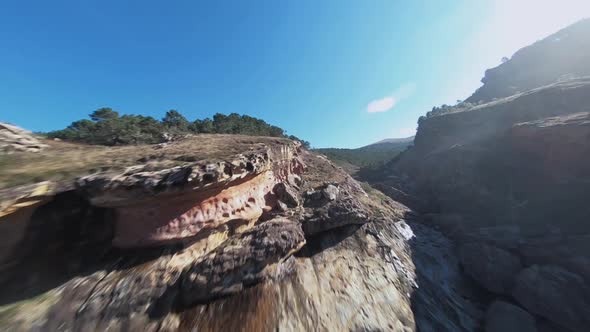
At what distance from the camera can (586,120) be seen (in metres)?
19.6

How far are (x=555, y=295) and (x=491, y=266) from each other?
2.92 metres

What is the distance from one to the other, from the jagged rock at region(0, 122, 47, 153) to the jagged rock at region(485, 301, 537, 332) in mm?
24566

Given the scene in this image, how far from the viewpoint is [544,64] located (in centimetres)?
6288

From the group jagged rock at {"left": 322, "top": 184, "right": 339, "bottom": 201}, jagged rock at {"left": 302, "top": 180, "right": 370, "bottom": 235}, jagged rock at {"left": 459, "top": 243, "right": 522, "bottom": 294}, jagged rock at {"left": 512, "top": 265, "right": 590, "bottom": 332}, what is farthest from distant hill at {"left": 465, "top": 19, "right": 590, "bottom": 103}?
jagged rock at {"left": 302, "top": 180, "right": 370, "bottom": 235}

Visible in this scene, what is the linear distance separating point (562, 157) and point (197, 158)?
34712 millimetres

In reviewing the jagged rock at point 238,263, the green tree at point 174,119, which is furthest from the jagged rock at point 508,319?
the green tree at point 174,119

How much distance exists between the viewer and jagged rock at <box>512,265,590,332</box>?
11.0m

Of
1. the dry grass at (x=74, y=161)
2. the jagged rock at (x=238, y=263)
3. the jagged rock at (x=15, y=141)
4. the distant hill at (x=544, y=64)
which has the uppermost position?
the distant hill at (x=544, y=64)

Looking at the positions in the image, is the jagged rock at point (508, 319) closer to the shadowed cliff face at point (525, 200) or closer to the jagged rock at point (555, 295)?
the shadowed cliff face at point (525, 200)

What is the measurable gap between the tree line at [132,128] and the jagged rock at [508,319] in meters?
25.3

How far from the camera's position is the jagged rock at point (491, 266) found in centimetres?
1377

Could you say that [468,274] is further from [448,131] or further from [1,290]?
[448,131]

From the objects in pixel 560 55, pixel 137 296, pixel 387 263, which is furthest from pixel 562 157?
pixel 560 55

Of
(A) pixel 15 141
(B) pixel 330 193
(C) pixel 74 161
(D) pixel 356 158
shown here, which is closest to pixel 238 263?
(B) pixel 330 193
